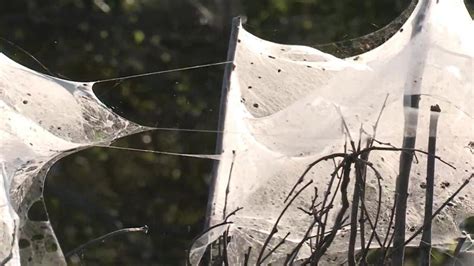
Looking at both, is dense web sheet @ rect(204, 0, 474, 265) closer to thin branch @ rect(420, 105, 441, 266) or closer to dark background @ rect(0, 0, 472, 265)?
thin branch @ rect(420, 105, 441, 266)

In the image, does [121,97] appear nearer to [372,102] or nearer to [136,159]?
[136,159]

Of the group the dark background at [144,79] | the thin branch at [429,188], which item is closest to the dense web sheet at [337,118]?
the thin branch at [429,188]

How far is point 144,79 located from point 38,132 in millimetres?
2831

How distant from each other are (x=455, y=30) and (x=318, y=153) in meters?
0.22

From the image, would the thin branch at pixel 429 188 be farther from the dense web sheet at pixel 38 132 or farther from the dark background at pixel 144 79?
the dark background at pixel 144 79

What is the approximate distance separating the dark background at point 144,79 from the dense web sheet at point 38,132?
8.01 ft

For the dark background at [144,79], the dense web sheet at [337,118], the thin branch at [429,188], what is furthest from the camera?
the dark background at [144,79]

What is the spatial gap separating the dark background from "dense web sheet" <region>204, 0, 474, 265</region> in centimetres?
248

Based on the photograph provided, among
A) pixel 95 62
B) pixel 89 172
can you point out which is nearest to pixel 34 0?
pixel 95 62

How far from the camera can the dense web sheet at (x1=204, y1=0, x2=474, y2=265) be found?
4.50 feet

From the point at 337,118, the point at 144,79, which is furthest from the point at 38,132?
the point at 144,79

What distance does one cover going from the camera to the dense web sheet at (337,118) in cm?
137

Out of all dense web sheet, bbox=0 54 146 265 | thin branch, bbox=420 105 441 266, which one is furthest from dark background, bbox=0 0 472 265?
thin branch, bbox=420 105 441 266

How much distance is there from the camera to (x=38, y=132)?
147 cm
